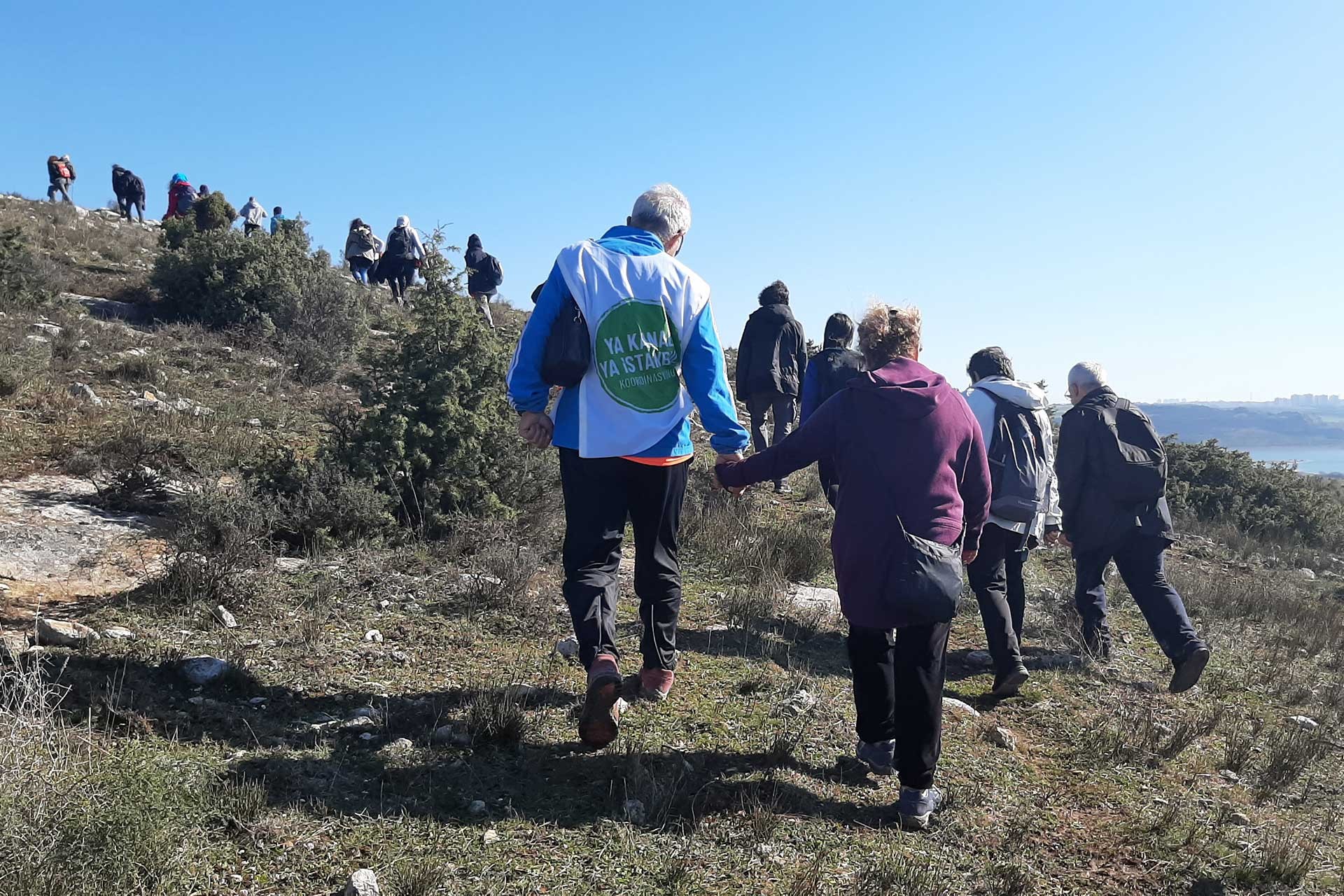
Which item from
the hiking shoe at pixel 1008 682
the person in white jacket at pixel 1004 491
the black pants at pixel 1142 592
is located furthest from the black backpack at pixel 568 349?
the black pants at pixel 1142 592

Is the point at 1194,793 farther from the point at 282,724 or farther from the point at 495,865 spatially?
the point at 282,724

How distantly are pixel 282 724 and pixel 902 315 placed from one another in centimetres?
272

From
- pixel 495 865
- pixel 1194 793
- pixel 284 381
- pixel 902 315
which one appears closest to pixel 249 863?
pixel 495 865

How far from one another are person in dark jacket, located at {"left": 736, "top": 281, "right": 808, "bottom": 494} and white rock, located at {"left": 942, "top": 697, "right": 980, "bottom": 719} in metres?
4.23

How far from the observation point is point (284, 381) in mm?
8930

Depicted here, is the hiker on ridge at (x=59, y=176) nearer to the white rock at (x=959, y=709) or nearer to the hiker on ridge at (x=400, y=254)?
the hiker on ridge at (x=400, y=254)

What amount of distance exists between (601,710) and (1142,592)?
381 centimetres

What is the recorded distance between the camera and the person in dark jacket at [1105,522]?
4883mm

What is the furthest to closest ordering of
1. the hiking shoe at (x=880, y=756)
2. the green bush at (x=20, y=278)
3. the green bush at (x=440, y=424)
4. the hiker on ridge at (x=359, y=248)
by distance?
the hiker on ridge at (x=359, y=248) < the green bush at (x=20, y=278) < the green bush at (x=440, y=424) < the hiking shoe at (x=880, y=756)

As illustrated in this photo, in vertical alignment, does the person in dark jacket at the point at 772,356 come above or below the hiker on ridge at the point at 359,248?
below

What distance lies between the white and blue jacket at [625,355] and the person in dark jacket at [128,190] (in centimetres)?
2520

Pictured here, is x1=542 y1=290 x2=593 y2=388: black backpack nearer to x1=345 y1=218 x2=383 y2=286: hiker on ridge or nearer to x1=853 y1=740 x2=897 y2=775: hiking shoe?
x1=853 y1=740 x2=897 y2=775: hiking shoe

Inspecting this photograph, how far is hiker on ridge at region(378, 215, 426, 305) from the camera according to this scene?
1546 cm

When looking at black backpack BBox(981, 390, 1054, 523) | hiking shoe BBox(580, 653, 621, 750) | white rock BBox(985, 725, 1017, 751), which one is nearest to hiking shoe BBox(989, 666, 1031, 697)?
white rock BBox(985, 725, 1017, 751)
